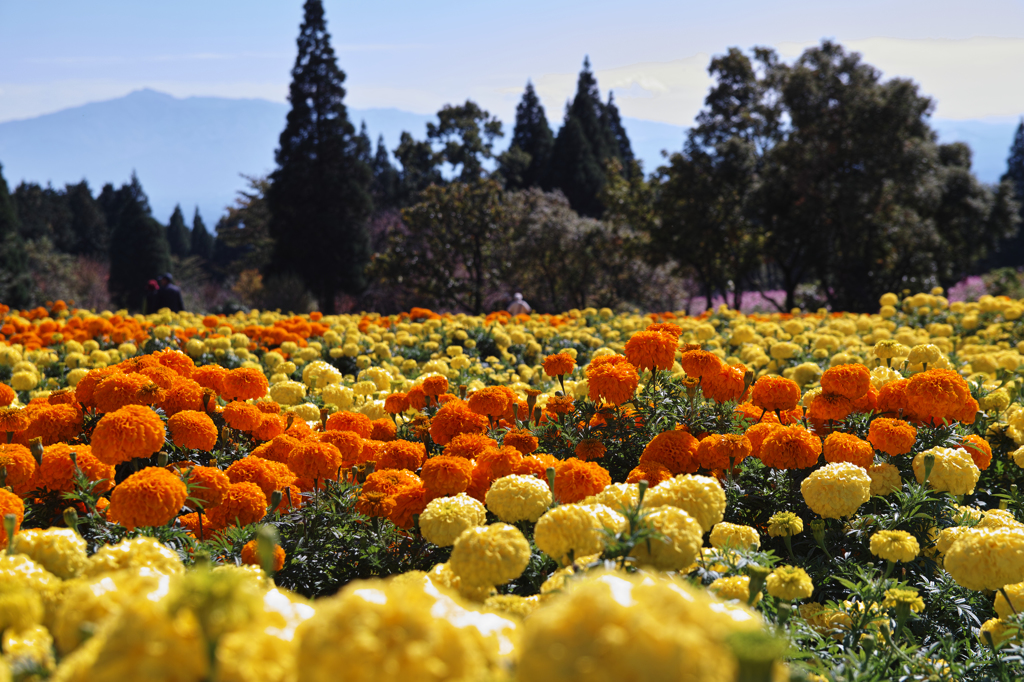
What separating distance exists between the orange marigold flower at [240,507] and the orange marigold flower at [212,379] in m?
1.06

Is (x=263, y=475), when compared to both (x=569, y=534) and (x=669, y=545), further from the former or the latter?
(x=669, y=545)

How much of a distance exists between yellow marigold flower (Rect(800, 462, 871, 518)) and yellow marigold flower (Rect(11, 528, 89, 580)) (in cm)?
218

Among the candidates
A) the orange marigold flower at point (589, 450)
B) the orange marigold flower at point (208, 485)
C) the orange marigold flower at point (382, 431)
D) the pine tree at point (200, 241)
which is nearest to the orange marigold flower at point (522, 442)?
the orange marigold flower at point (589, 450)

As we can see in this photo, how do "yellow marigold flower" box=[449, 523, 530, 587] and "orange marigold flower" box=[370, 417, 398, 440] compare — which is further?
"orange marigold flower" box=[370, 417, 398, 440]

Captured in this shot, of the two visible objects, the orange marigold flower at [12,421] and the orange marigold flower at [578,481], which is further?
the orange marigold flower at [12,421]

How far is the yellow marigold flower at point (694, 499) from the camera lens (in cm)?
165

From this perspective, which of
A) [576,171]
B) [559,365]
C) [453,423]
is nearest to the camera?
[453,423]

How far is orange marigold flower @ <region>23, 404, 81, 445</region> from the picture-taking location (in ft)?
9.31

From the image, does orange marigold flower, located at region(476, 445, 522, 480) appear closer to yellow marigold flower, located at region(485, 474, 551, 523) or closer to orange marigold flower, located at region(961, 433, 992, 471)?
yellow marigold flower, located at region(485, 474, 551, 523)

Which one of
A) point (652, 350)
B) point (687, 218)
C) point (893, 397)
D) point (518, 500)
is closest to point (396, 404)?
point (652, 350)

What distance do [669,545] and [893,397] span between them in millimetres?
2199

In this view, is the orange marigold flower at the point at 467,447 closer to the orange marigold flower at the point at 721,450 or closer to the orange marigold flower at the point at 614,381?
the orange marigold flower at the point at 614,381

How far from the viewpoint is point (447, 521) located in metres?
2.06

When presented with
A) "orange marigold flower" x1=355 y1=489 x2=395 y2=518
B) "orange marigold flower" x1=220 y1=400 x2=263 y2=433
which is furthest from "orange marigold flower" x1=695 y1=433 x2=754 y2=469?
"orange marigold flower" x1=220 y1=400 x2=263 y2=433
